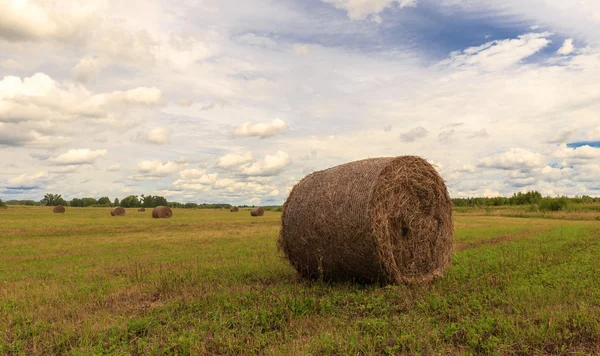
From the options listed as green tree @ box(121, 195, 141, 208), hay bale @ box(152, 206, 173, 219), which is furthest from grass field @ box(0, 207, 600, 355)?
green tree @ box(121, 195, 141, 208)

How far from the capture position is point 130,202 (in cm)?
10950

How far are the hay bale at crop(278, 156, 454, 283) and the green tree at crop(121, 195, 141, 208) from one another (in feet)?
346

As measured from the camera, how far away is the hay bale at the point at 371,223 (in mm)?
8391

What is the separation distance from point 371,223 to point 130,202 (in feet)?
368

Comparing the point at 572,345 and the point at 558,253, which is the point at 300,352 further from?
the point at 558,253

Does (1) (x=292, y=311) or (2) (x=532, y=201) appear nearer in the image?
(1) (x=292, y=311)

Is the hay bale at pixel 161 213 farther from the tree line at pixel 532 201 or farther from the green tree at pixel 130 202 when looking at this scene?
the green tree at pixel 130 202

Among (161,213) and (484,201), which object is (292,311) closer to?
(161,213)

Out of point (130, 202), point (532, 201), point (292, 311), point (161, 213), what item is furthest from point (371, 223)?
point (130, 202)

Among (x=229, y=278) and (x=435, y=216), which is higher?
(x=435, y=216)

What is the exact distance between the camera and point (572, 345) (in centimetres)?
498

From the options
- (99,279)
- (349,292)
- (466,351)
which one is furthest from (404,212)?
(99,279)

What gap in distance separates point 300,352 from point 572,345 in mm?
3372

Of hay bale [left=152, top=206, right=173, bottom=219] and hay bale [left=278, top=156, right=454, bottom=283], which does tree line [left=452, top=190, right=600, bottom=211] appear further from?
hay bale [left=278, top=156, right=454, bottom=283]
